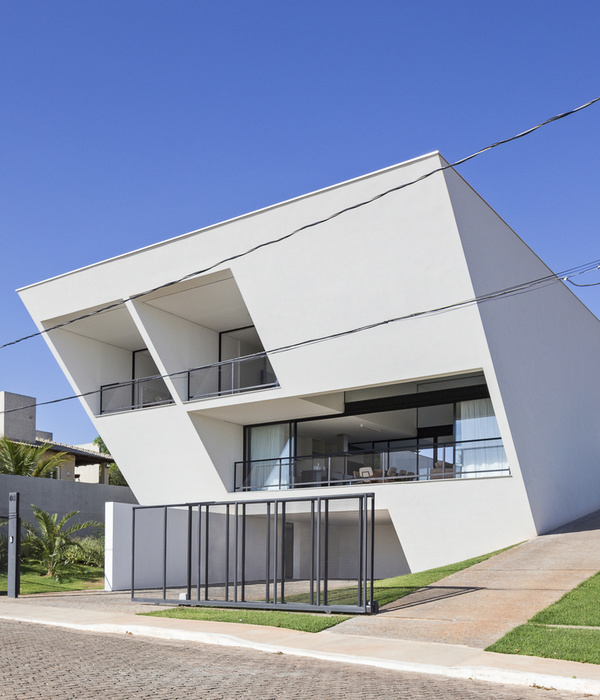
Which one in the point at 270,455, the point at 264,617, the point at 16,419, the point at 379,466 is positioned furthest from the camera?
the point at 16,419

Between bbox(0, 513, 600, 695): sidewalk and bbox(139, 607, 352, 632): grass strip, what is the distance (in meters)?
0.30

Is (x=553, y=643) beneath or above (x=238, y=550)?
above

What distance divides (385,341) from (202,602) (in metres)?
8.19

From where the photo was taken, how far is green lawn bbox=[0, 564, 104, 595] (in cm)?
2170

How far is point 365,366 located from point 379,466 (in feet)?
11.6

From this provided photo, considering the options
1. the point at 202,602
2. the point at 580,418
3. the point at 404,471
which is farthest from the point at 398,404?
the point at 202,602

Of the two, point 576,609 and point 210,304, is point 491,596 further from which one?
point 210,304

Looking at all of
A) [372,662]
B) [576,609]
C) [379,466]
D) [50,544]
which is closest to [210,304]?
[379,466]

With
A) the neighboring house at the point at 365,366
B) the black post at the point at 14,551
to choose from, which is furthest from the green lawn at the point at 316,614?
the black post at the point at 14,551

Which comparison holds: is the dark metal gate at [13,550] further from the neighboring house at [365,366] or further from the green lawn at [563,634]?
the green lawn at [563,634]

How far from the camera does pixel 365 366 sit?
70.7 ft

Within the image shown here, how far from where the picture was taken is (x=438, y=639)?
1179cm

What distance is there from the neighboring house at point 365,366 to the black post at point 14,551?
646cm

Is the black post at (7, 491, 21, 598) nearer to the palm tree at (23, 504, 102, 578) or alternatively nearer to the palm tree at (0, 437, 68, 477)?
the palm tree at (23, 504, 102, 578)
